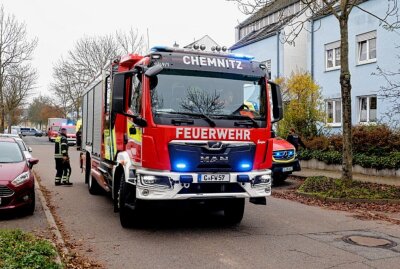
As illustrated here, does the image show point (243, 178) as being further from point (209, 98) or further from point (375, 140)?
point (375, 140)

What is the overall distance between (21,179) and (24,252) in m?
3.65

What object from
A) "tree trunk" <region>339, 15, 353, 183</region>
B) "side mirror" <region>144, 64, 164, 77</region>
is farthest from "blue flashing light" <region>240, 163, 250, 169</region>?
"tree trunk" <region>339, 15, 353, 183</region>

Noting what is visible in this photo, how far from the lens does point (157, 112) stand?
23.8ft

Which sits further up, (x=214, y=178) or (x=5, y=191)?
(x=214, y=178)

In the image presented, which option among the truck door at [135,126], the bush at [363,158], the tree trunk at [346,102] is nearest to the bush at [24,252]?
the truck door at [135,126]

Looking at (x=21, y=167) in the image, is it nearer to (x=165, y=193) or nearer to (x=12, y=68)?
(x=165, y=193)

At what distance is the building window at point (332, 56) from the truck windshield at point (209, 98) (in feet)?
57.2

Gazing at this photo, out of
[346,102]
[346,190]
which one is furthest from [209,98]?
[346,102]

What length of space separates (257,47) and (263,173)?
81.2ft

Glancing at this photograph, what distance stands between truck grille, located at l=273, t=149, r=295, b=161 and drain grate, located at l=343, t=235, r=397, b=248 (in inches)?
288

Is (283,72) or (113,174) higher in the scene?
(283,72)

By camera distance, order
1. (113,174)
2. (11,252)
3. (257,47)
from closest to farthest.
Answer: (11,252), (113,174), (257,47)

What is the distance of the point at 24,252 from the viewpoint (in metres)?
Result: 5.55

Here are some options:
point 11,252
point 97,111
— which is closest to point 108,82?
point 97,111
